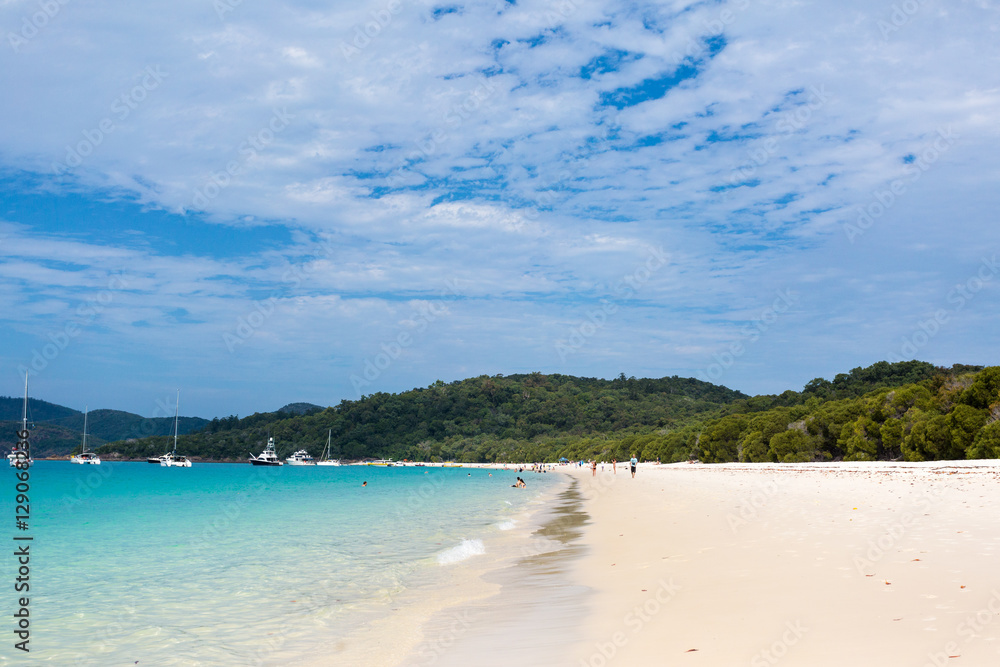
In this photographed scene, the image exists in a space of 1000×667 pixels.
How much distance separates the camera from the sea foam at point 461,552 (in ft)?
50.0

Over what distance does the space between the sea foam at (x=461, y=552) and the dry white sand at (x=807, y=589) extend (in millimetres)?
2850

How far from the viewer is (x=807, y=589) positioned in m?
8.14

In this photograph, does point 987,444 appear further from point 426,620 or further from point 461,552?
point 426,620

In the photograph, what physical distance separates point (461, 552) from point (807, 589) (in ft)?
32.3

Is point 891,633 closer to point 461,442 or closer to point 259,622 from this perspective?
point 259,622

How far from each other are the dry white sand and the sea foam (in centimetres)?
285

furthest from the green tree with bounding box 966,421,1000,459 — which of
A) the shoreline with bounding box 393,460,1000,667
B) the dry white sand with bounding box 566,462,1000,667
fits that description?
the shoreline with bounding box 393,460,1000,667

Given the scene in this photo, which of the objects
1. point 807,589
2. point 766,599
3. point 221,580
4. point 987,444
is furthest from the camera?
point 987,444

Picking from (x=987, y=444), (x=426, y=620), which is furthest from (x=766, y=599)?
(x=987, y=444)

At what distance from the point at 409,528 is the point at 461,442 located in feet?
581

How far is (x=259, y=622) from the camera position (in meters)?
9.78

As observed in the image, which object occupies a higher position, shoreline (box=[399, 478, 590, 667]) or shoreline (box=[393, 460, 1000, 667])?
shoreline (box=[393, 460, 1000, 667])

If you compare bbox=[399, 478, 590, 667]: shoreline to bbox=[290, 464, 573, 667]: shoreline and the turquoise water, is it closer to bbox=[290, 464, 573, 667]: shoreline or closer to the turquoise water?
bbox=[290, 464, 573, 667]: shoreline

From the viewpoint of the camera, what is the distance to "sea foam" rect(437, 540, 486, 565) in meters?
15.2
